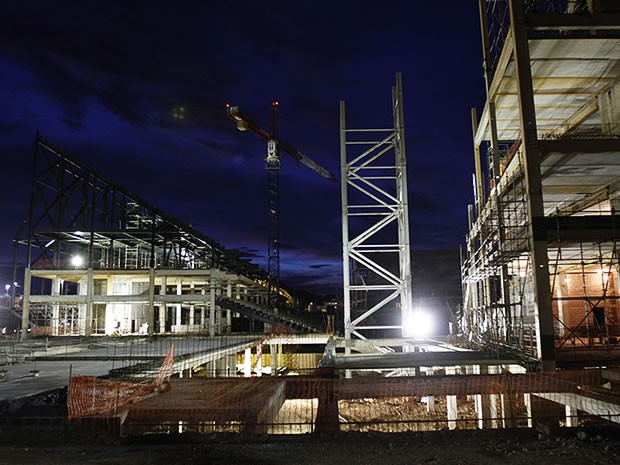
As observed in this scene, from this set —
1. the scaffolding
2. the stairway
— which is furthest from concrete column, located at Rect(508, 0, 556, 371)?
the stairway

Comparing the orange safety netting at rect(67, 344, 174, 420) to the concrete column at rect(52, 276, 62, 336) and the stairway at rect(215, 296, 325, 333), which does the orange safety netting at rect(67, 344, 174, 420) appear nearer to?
the stairway at rect(215, 296, 325, 333)

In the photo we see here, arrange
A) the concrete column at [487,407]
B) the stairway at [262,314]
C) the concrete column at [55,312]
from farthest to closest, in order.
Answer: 1. the concrete column at [55,312]
2. the stairway at [262,314]
3. the concrete column at [487,407]

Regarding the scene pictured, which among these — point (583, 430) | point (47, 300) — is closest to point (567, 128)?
point (583, 430)

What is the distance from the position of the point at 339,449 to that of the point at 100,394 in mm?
5876

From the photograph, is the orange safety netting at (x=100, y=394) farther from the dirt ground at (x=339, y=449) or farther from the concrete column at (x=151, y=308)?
the concrete column at (x=151, y=308)

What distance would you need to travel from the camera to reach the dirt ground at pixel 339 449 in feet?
24.6

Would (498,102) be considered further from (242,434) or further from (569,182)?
(242,434)

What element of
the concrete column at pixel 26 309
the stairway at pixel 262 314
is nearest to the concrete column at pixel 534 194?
the stairway at pixel 262 314

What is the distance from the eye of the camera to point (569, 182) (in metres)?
18.6

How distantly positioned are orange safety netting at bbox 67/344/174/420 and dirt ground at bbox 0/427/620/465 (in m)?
0.87

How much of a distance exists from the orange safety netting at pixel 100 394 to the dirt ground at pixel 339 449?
87 centimetres

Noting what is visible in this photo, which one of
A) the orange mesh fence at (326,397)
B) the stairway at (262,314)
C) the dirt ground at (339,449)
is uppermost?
the stairway at (262,314)

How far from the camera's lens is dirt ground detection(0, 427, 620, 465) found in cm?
750

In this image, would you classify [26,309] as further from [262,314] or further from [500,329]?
[500,329]
